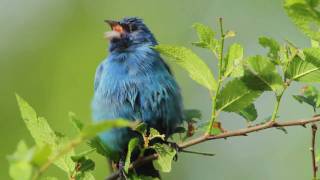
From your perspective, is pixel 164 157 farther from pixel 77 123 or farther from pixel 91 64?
pixel 91 64

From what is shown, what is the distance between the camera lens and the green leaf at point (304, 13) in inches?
103

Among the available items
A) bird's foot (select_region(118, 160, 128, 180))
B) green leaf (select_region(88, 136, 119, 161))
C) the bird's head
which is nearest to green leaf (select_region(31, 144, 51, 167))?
green leaf (select_region(88, 136, 119, 161))

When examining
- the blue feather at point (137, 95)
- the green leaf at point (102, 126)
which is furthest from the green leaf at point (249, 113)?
the blue feather at point (137, 95)

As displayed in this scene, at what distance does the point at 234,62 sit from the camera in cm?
275

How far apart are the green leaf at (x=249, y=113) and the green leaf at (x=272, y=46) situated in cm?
44

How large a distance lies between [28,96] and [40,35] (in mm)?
3104

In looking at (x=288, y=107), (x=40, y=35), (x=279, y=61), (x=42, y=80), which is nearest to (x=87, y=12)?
(x=40, y=35)

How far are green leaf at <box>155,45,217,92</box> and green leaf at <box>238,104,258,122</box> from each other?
38 centimetres

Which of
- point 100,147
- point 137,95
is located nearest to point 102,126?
point 100,147

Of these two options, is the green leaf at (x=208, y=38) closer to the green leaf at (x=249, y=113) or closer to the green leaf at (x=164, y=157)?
the green leaf at (x=249, y=113)

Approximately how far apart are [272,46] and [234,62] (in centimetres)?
17

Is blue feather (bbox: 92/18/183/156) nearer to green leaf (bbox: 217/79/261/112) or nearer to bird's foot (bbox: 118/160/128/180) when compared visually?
bird's foot (bbox: 118/160/128/180)

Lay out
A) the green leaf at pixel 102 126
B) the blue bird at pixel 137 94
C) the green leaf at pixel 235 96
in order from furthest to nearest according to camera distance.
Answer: the blue bird at pixel 137 94, the green leaf at pixel 235 96, the green leaf at pixel 102 126

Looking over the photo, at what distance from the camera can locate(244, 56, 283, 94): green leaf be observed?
2.74 m
